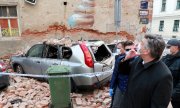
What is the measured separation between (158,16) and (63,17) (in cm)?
2314

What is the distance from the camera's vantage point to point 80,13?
1076 centimetres

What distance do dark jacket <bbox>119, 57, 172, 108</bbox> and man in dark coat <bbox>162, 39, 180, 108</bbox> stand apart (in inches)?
57.5

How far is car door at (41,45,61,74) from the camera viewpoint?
19.2ft

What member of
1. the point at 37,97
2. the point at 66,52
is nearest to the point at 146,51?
the point at 66,52

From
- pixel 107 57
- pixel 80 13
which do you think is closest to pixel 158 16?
pixel 80 13

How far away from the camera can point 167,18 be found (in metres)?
28.1

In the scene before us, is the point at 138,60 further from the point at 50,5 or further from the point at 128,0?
the point at 128,0

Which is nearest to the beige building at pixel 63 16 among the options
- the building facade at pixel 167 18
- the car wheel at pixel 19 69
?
the car wheel at pixel 19 69

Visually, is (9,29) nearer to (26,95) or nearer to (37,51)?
(37,51)

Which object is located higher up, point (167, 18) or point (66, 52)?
point (167, 18)

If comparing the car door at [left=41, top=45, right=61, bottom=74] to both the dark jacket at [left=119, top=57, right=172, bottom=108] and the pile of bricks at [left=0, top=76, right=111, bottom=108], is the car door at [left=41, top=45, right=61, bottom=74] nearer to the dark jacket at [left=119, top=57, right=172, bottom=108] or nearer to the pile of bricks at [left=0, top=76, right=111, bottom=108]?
the pile of bricks at [left=0, top=76, right=111, bottom=108]

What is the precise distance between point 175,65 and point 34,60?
182 inches

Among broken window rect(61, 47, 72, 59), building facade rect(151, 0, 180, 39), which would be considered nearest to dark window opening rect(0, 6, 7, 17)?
broken window rect(61, 47, 72, 59)

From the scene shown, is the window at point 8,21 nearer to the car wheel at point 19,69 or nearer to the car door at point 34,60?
the car wheel at point 19,69
